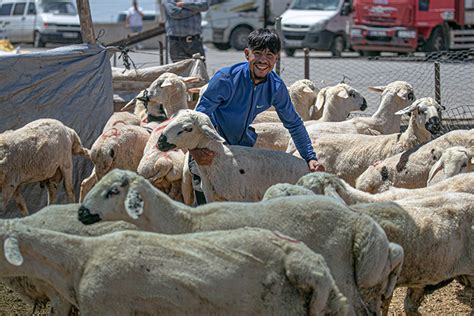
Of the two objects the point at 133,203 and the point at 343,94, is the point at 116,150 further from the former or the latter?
the point at 133,203

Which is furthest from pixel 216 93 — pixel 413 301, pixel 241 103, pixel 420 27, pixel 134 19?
pixel 134 19

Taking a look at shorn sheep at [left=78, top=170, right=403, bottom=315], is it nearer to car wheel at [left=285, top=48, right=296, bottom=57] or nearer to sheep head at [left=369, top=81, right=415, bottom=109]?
sheep head at [left=369, top=81, right=415, bottom=109]

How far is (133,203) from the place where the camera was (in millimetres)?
5551

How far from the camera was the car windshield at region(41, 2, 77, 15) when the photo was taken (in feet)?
116

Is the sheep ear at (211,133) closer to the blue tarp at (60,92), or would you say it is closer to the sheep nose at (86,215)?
the sheep nose at (86,215)

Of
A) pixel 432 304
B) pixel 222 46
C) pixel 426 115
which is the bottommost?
pixel 222 46

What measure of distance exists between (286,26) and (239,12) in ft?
10.9

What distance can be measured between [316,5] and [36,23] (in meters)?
10.6

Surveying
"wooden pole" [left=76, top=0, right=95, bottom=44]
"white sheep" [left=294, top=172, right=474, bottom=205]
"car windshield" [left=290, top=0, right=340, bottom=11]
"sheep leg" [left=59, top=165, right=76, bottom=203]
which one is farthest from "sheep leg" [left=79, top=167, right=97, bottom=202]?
"car windshield" [left=290, top=0, right=340, bottom=11]

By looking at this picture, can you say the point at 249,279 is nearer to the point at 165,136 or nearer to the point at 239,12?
the point at 165,136

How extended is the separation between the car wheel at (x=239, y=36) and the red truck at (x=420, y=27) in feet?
19.5

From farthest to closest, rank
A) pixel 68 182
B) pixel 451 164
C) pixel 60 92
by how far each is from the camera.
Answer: pixel 60 92 < pixel 68 182 < pixel 451 164

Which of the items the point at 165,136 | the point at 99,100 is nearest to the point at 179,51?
the point at 99,100

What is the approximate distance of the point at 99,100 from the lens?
11.3 meters
